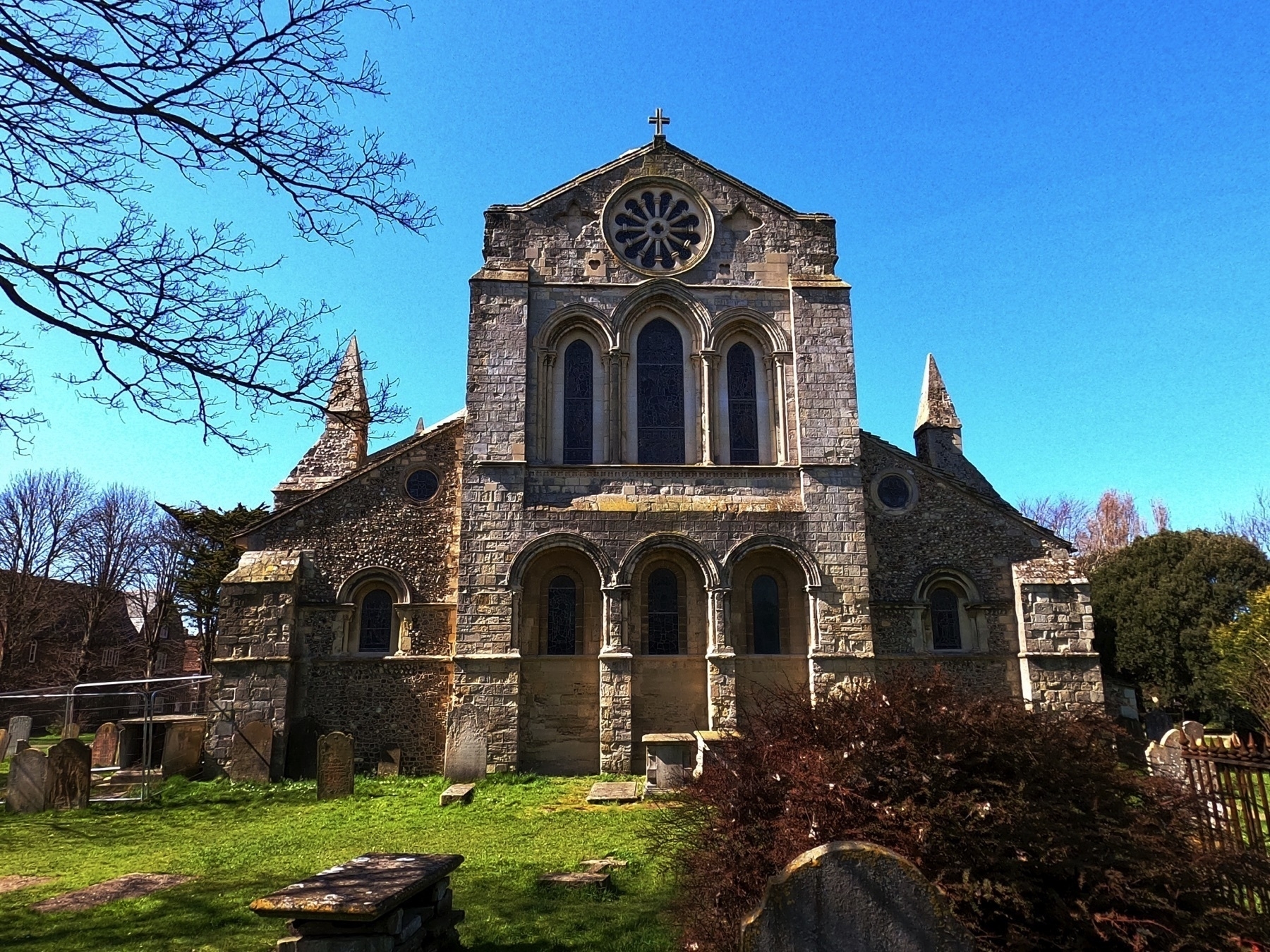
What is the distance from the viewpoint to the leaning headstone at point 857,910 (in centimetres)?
390

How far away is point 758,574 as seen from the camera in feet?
59.2

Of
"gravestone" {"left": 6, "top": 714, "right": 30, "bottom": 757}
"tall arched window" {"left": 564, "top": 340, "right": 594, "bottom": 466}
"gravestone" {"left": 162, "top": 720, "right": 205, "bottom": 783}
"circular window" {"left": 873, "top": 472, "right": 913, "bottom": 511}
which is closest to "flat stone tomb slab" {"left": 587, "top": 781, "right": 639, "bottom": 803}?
"gravestone" {"left": 162, "top": 720, "right": 205, "bottom": 783}

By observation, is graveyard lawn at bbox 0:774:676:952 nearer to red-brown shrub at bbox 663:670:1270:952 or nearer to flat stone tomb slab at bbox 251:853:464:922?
flat stone tomb slab at bbox 251:853:464:922

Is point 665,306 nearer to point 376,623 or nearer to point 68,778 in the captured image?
point 376,623

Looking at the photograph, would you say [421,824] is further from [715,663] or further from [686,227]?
[686,227]

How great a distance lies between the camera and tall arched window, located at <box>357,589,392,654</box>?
690 inches

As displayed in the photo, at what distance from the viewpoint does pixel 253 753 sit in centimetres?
1602

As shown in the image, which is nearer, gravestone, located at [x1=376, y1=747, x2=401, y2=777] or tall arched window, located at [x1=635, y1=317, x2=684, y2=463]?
gravestone, located at [x1=376, y1=747, x2=401, y2=777]

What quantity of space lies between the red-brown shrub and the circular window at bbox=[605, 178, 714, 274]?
49.4 ft

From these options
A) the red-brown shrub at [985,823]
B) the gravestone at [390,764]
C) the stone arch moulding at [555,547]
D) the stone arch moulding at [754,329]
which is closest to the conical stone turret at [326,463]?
the stone arch moulding at [555,547]

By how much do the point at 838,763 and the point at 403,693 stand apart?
45.8 ft

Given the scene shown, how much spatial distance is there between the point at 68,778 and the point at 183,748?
10.6 feet

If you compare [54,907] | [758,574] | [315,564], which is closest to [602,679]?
[758,574]

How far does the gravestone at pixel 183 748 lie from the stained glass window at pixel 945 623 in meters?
14.2
